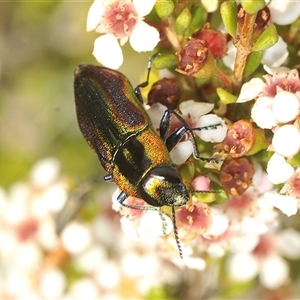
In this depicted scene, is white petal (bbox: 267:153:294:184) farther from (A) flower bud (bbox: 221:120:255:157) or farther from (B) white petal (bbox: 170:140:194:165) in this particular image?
(B) white petal (bbox: 170:140:194:165)

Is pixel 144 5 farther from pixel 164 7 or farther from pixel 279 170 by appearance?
pixel 279 170

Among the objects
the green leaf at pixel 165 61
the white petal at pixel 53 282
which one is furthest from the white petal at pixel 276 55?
the white petal at pixel 53 282

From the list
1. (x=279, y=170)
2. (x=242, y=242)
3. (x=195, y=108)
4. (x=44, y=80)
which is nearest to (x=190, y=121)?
(x=195, y=108)

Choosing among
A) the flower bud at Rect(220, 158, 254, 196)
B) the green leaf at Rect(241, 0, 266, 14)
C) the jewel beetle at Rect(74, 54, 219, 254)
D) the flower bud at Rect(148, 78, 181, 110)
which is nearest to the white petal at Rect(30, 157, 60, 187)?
the jewel beetle at Rect(74, 54, 219, 254)

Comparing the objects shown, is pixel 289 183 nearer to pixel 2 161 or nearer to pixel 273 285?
pixel 273 285

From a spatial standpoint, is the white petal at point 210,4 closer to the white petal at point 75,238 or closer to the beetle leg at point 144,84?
the beetle leg at point 144,84

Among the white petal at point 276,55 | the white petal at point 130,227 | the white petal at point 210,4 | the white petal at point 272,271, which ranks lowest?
the white petal at point 272,271
